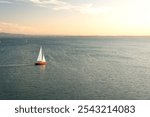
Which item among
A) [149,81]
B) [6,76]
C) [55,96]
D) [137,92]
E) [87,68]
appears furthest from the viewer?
[87,68]

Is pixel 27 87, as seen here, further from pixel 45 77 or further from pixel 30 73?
pixel 30 73

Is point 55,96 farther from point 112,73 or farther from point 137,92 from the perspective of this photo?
point 112,73

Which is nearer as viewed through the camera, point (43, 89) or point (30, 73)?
point (43, 89)

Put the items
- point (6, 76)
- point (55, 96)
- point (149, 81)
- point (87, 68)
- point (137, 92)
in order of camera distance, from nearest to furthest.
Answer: point (55, 96) → point (137, 92) → point (149, 81) → point (6, 76) → point (87, 68)

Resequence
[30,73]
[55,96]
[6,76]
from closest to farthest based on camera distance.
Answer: [55,96], [6,76], [30,73]

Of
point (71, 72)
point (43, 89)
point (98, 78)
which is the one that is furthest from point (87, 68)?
point (43, 89)

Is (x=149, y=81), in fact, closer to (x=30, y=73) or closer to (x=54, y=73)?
(x=54, y=73)

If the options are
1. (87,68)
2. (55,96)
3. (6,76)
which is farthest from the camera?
(87,68)

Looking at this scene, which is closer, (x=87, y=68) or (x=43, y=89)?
(x=43, y=89)

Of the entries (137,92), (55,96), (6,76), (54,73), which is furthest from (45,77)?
(137,92)
